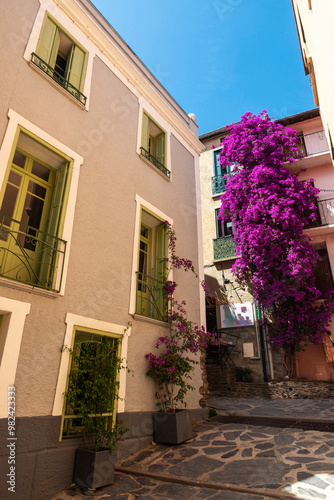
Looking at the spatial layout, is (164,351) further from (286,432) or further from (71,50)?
(71,50)

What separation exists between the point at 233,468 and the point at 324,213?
1088 cm

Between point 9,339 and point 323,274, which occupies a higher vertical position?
point 323,274

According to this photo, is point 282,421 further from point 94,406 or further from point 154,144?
point 154,144

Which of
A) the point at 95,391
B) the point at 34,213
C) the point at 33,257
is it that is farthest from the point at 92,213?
the point at 95,391

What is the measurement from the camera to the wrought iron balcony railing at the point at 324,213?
12.7m

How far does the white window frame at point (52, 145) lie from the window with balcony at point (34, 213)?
77mm

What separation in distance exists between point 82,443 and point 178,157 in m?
6.76

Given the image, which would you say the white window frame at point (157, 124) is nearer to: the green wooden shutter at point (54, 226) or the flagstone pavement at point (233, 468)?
the green wooden shutter at point (54, 226)

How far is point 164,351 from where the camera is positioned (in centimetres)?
626

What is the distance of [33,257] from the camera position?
4766 mm

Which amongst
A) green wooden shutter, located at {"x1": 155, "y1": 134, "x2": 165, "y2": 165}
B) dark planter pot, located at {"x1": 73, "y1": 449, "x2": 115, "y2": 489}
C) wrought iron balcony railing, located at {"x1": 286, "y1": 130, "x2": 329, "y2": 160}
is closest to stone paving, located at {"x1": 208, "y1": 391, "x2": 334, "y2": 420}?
dark planter pot, located at {"x1": 73, "y1": 449, "x2": 115, "y2": 489}

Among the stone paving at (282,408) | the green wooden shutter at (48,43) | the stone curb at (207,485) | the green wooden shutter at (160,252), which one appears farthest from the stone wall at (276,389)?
the green wooden shutter at (48,43)

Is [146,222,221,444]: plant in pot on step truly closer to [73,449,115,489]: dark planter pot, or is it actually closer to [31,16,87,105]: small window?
[73,449,115,489]: dark planter pot

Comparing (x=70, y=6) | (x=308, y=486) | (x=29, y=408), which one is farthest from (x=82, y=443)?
(x=70, y=6)
